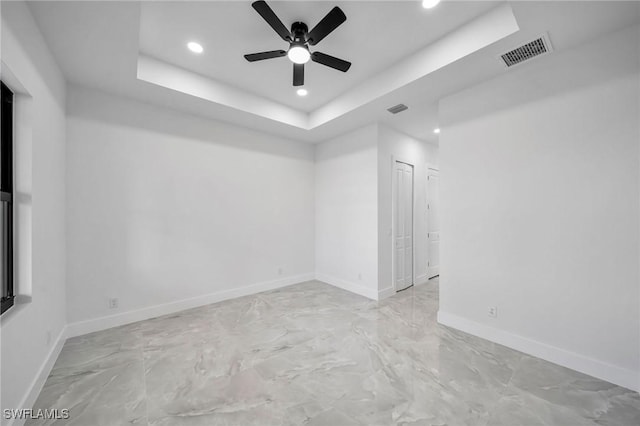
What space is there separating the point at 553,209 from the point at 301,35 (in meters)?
2.92

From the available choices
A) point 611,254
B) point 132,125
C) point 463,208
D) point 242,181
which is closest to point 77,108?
point 132,125

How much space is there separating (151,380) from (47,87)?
9.09 feet

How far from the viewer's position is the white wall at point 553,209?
6.72ft

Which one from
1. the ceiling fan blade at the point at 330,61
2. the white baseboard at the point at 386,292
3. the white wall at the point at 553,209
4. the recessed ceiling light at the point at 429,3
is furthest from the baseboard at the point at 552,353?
the recessed ceiling light at the point at 429,3

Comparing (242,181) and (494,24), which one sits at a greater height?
(494,24)

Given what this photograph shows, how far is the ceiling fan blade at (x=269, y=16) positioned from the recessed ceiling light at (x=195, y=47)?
1.08 metres

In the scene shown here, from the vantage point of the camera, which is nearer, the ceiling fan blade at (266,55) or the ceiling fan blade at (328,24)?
the ceiling fan blade at (328,24)

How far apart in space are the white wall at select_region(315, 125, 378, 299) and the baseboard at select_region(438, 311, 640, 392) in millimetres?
1418

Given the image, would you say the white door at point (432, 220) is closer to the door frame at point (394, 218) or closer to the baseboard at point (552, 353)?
the door frame at point (394, 218)

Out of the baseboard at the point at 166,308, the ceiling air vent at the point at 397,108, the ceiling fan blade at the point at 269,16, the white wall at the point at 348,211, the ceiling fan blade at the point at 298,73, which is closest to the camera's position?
the ceiling fan blade at the point at 269,16

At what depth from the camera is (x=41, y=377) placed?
6.56 feet

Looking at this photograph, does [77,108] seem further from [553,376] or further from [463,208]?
[553,376]

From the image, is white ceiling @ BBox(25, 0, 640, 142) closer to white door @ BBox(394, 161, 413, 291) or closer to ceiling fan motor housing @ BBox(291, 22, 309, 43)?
ceiling fan motor housing @ BBox(291, 22, 309, 43)

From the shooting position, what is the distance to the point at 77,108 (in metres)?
2.90
